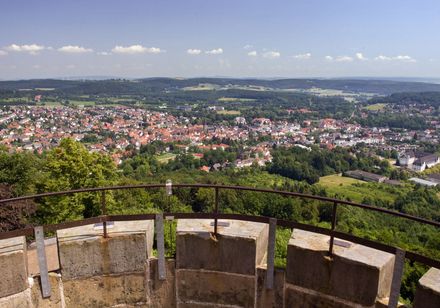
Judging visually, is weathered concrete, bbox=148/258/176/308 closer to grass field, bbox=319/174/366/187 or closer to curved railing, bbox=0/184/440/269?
curved railing, bbox=0/184/440/269

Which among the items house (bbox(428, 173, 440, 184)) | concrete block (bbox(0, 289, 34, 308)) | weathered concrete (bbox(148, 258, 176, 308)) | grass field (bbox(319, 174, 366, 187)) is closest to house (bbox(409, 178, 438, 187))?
house (bbox(428, 173, 440, 184))

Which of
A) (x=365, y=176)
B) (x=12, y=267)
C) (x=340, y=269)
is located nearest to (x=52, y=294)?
(x=12, y=267)

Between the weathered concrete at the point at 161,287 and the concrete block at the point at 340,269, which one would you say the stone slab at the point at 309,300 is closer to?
the concrete block at the point at 340,269

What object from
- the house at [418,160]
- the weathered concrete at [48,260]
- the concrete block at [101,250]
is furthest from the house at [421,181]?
the weathered concrete at [48,260]

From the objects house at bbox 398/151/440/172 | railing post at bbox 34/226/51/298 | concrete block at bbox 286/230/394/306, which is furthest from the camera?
house at bbox 398/151/440/172

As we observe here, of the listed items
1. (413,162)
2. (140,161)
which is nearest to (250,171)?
(140,161)

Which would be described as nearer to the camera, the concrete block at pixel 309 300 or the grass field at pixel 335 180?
the concrete block at pixel 309 300
